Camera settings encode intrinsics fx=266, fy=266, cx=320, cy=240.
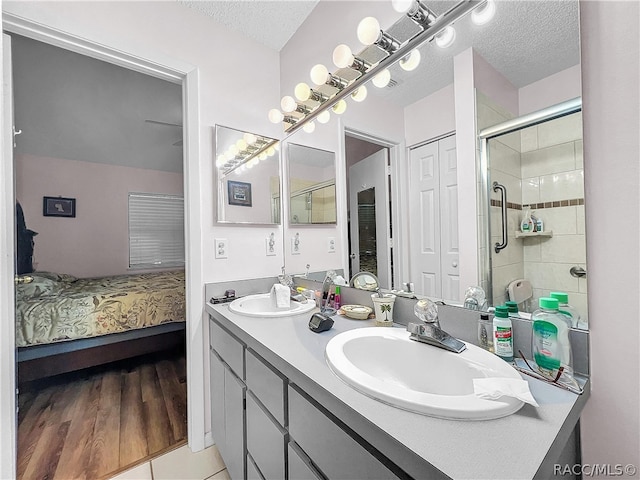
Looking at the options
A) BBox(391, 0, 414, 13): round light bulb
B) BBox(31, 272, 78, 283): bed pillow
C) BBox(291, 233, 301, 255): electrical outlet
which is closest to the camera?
BBox(391, 0, 414, 13): round light bulb

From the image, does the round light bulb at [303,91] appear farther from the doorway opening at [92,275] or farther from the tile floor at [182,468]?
the tile floor at [182,468]

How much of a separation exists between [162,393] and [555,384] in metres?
2.45

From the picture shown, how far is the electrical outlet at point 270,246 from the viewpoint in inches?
72.0

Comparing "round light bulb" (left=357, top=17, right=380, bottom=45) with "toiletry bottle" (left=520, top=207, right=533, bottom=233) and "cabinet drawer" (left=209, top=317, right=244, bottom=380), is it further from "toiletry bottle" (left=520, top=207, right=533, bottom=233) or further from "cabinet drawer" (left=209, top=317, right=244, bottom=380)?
"cabinet drawer" (left=209, top=317, right=244, bottom=380)

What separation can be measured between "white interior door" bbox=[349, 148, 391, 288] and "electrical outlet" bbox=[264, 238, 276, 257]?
2.15 ft

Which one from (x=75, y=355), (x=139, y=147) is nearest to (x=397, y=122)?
(x=75, y=355)

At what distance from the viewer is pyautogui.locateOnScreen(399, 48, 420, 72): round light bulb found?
1.08 metres

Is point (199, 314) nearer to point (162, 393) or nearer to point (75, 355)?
point (162, 393)

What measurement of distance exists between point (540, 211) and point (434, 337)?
1.53 ft

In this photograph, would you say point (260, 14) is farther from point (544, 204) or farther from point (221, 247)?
point (544, 204)

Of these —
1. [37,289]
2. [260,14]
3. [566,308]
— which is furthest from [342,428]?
[37,289]

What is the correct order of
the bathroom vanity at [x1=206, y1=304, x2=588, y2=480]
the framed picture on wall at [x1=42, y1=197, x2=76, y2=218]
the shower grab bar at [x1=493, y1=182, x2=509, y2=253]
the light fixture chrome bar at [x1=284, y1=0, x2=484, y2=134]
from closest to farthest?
the bathroom vanity at [x1=206, y1=304, x2=588, y2=480] → the shower grab bar at [x1=493, y1=182, x2=509, y2=253] → the light fixture chrome bar at [x1=284, y1=0, x2=484, y2=134] → the framed picture on wall at [x1=42, y1=197, x2=76, y2=218]

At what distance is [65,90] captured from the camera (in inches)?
95.3

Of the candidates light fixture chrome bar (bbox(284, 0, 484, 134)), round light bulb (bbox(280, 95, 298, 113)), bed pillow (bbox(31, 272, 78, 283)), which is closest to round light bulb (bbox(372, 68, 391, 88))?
light fixture chrome bar (bbox(284, 0, 484, 134))
